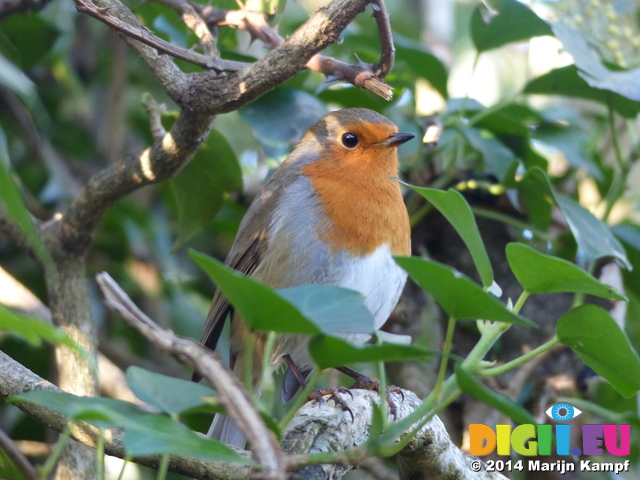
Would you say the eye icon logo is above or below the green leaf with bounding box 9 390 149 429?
above

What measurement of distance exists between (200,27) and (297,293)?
4.64ft

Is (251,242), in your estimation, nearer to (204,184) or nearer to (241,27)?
(204,184)

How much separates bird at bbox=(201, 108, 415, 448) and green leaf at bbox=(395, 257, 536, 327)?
1.27 metres

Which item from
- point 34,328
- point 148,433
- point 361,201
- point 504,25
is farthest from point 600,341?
point 504,25

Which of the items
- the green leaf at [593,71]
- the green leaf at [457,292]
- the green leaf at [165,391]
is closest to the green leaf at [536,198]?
the green leaf at [593,71]

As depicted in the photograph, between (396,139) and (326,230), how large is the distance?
586 mm

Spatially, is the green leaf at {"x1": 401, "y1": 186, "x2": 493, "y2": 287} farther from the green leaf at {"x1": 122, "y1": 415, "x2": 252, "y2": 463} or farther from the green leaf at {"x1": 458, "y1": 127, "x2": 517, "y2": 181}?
the green leaf at {"x1": 458, "y1": 127, "x2": 517, "y2": 181}

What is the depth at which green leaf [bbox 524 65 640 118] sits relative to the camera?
124 inches

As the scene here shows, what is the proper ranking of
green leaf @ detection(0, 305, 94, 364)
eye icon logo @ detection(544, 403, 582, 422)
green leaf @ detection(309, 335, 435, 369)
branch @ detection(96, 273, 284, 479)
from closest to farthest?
green leaf @ detection(0, 305, 94, 364)
branch @ detection(96, 273, 284, 479)
green leaf @ detection(309, 335, 435, 369)
eye icon logo @ detection(544, 403, 582, 422)

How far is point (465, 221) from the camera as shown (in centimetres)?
156

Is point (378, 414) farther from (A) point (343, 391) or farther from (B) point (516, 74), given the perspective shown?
(B) point (516, 74)

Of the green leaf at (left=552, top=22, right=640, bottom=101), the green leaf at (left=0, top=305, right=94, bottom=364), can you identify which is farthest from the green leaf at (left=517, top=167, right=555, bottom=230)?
the green leaf at (left=0, top=305, right=94, bottom=364)

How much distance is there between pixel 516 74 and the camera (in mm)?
6797

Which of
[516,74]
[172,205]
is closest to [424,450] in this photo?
[172,205]
